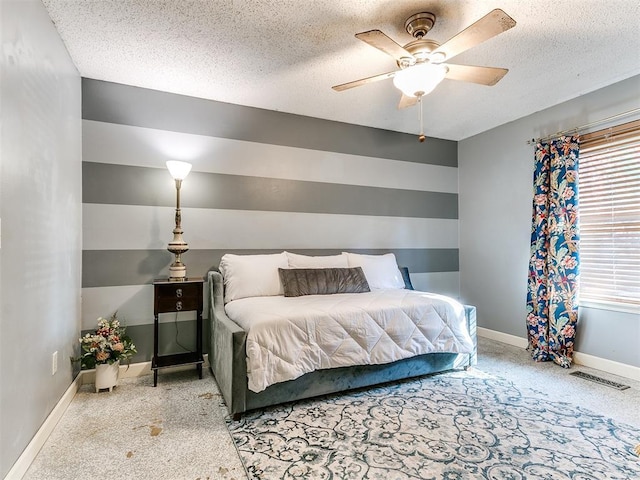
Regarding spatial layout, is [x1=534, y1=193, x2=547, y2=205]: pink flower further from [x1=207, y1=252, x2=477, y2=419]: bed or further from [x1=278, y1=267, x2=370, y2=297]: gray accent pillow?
[x1=278, y1=267, x2=370, y2=297]: gray accent pillow

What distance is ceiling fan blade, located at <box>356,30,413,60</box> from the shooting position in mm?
1804

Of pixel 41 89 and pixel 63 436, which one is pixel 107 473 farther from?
pixel 41 89

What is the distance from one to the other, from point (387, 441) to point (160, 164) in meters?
2.84

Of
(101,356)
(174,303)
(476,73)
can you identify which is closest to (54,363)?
(101,356)

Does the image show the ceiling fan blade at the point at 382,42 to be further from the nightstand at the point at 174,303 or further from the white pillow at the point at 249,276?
the nightstand at the point at 174,303

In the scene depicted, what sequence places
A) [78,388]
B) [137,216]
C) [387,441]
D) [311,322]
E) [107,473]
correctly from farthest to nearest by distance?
[137,216] → [78,388] → [311,322] → [387,441] → [107,473]

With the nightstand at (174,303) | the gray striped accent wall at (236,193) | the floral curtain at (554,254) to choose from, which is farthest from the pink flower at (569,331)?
the nightstand at (174,303)

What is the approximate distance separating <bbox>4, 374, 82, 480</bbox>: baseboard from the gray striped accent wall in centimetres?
64

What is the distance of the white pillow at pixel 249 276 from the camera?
9.78ft

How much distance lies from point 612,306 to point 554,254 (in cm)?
60

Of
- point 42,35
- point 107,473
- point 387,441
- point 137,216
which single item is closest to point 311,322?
point 387,441

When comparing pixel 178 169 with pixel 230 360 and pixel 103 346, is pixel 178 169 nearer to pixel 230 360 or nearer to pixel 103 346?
pixel 103 346

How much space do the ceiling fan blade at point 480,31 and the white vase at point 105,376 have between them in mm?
3100

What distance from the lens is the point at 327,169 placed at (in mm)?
3816
